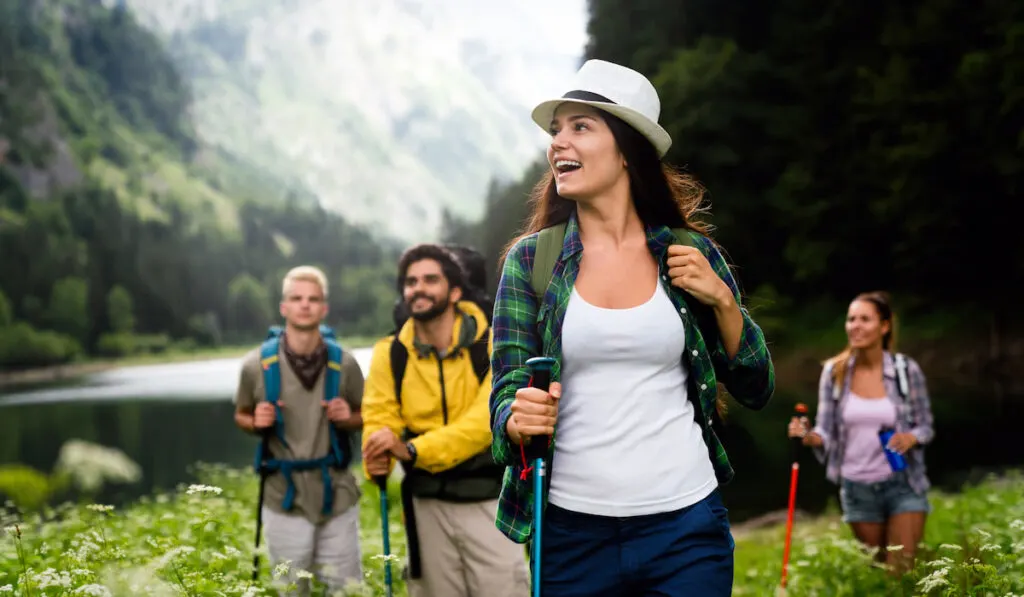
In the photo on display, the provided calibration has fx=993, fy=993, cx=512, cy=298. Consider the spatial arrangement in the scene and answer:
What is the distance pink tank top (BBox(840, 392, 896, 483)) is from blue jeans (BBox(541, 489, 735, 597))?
14.1 feet

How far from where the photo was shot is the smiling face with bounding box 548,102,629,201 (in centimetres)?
280

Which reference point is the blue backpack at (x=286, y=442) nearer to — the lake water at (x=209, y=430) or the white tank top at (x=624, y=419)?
the lake water at (x=209, y=430)

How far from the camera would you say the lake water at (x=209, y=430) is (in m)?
17.5

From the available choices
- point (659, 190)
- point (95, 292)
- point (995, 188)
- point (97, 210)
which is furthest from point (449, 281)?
point (97, 210)

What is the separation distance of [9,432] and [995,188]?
47719mm

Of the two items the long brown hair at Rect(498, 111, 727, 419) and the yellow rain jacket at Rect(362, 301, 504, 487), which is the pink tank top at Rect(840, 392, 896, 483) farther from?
the long brown hair at Rect(498, 111, 727, 419)

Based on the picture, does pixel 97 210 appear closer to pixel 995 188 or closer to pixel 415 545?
pixel 995 188

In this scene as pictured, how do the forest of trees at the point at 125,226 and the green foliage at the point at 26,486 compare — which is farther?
the forest of trees at the point at 125,226

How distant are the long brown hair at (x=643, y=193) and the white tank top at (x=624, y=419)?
1.16 feet

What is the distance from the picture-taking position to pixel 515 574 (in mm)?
5242

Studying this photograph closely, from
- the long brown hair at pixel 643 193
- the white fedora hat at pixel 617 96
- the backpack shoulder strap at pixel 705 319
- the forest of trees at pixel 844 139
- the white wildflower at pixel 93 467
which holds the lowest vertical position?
the white wildflower at pixel 93 467

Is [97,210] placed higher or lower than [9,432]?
higher

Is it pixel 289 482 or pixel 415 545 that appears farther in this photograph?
pixel 289 482

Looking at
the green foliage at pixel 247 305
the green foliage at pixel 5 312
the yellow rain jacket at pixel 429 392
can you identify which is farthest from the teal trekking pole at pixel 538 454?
the green foliage at pixel 247 305
